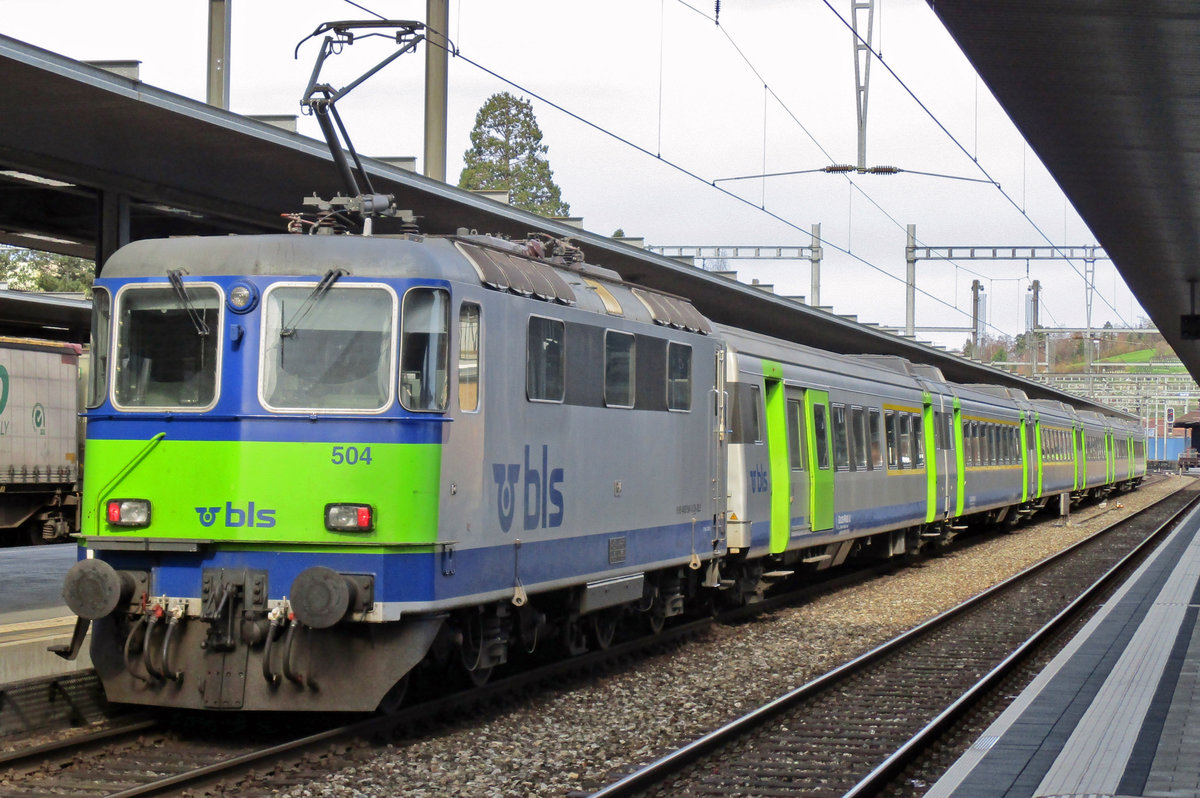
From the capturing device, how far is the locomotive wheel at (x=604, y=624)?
474 inches

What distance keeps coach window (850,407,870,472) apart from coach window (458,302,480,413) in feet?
34.6

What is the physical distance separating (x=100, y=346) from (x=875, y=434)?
42.4 feet

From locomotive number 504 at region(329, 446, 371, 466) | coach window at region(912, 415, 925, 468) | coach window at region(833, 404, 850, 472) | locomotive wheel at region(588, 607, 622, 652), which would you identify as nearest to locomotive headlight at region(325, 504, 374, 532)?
locomotive number 504 at region(329, 446, 371, 466)

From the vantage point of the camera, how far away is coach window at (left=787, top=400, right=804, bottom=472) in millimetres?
16203

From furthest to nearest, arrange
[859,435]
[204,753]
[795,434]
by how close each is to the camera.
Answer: [859,435], [795,434], [204,753]

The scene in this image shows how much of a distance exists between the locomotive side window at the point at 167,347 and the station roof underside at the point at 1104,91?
4.97 metres

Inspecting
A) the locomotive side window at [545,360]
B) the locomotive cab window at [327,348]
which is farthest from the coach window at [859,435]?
the locomotive cab window at [327,348]

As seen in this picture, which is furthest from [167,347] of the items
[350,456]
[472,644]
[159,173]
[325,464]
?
[159,173]

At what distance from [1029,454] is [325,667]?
90.4ft

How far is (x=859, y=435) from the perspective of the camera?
19.0m

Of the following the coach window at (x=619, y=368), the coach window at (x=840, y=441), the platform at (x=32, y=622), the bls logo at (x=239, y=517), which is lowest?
the platform at (x=32, y=622)

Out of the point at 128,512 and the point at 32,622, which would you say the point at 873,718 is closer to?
the point at 128,512

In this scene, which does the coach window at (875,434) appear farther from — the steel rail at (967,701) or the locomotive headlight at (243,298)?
the locomotive headlight at (243,298)

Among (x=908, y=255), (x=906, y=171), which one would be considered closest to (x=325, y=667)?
(x=906, y=171)
